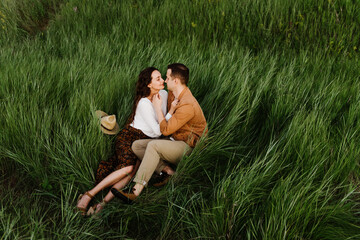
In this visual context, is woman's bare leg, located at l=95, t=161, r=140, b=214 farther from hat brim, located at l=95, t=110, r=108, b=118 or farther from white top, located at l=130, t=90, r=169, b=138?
hat brim, located at l=95, t=110, r=108, b=118

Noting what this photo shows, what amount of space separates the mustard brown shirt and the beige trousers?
11 centimetres

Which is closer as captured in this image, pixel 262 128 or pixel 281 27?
pixel 262 128

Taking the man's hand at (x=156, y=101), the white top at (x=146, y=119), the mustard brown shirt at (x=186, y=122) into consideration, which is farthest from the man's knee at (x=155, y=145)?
the man's hand at (x=156, y=101)

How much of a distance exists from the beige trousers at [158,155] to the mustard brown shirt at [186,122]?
11 cm

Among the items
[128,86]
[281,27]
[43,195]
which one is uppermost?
[281,27]

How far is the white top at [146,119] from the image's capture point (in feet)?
9.02

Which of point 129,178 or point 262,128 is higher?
point 262,128

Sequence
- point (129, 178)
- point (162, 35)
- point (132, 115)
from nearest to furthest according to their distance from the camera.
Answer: point (129, 178)
point (132, 115)
point (162, 35)

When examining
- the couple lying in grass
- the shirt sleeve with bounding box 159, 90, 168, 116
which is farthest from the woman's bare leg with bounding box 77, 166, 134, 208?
the shirt sleeve with bounding box 159, 90, 168, 116

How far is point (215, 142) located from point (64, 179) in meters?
1.17

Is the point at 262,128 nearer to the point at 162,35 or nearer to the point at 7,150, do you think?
the point at 7,150

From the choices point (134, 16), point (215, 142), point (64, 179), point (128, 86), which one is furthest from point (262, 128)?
point (134, 16)

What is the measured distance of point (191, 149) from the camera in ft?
8.53

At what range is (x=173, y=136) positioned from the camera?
9.00 feet
